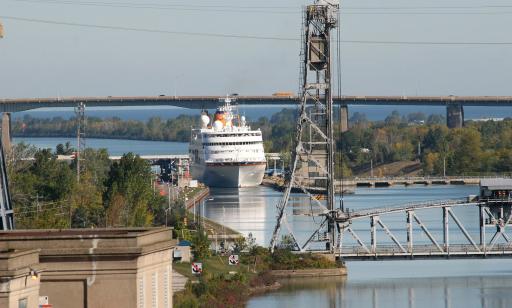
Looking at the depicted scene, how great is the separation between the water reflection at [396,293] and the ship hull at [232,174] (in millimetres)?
78643

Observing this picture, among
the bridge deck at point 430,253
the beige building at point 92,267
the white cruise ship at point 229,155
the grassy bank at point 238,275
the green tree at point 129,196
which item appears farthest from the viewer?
the white cruise ship at point 229,155

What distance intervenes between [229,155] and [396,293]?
84124mm

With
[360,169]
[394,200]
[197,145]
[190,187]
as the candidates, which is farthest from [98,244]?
[360,169]

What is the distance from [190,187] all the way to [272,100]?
48230mm

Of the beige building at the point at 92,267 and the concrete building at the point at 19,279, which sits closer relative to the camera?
the concrete building at the point at 19,279

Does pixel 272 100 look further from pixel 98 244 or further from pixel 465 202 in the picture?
pixel 98 244

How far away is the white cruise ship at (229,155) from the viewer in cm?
13200

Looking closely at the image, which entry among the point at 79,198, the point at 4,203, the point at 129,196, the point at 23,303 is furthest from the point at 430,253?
the point at 23,303

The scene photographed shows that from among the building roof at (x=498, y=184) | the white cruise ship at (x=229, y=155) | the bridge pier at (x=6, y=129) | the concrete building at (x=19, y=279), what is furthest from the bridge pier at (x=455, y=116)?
the concrete building at (x=19, y=279)

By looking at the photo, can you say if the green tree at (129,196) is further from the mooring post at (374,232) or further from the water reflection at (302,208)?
the mooring post at (374,232)

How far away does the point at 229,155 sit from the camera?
132m

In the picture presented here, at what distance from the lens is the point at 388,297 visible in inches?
1873

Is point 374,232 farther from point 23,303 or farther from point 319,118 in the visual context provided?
point 23,303

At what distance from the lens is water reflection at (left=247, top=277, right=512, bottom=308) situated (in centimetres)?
4600
